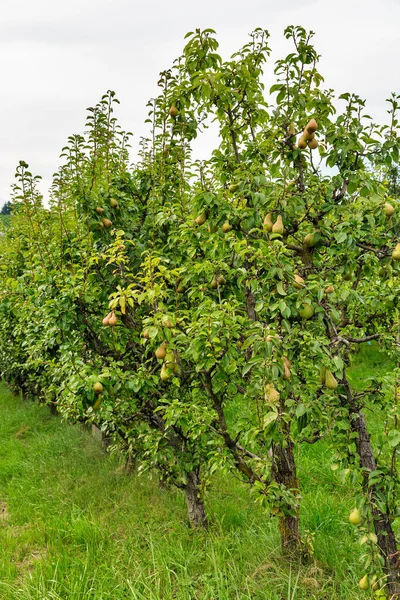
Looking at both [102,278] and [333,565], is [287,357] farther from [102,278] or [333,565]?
[333,565]

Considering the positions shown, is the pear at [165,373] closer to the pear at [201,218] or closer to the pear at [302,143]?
the pear at [201,218]

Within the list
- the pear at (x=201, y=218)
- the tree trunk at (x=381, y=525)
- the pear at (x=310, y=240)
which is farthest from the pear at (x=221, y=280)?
the tree trunk at (x=381, y=525)

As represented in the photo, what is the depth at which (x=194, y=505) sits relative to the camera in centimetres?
386

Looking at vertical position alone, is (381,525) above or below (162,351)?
below

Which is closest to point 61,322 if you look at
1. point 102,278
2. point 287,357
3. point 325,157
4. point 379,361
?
point 102,278

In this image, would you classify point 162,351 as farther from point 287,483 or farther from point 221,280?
point 287,483

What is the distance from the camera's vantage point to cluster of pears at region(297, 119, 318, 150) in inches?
94.7

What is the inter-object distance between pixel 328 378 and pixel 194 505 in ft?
7.44

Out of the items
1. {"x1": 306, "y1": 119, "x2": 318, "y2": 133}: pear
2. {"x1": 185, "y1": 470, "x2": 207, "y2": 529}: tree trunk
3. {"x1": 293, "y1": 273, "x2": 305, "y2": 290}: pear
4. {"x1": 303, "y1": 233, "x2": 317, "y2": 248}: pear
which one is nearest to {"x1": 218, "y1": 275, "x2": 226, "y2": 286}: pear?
{"x1": 303, "y1": 233, "x2": 317, "y2": 248}: pear

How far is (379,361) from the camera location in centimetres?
922

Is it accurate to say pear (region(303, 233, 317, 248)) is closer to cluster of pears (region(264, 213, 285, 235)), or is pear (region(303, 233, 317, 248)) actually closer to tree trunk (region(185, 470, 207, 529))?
cluster of pears (region(264, 213, 285, 235))

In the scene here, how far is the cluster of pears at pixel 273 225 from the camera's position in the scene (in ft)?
7.60

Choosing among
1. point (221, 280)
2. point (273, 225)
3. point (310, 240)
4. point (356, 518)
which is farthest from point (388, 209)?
point (356, 518)

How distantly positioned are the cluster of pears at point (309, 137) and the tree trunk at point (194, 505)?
2.89m
